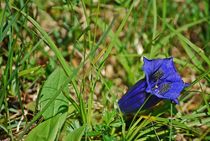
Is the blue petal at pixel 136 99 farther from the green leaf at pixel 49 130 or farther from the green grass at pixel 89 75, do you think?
the green leaf at pixel 49 130

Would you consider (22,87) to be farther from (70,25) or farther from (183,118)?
(183,118)

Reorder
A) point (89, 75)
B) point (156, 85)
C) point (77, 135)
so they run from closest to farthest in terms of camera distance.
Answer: point (77, 135) → point (156, 85) → point (89, 75)

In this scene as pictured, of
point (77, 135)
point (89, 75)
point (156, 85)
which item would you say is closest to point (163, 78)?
point (156, 85)

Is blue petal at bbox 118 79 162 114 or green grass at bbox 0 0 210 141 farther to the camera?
blue petal at bbox 118 79 162 114

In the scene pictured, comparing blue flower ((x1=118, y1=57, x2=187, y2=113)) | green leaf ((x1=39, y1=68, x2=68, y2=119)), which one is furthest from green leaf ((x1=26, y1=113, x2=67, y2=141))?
blue flower ((x1=118, y1=57, x2=187, y2=113))

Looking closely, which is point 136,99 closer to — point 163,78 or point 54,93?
point 163,78

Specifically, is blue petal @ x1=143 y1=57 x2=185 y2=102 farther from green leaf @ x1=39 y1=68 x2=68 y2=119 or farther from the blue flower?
green leaf @ x1=39 y1=68 x2=68 y2=119
